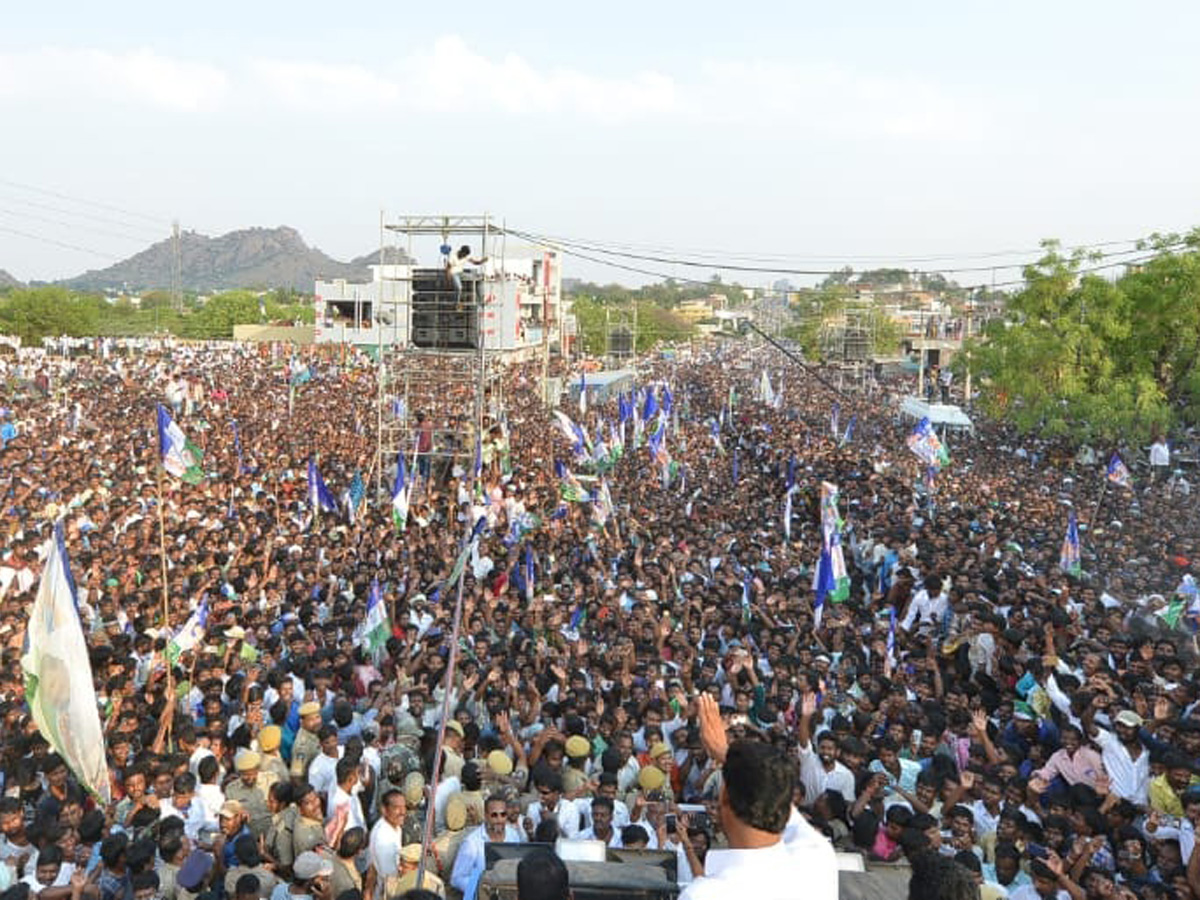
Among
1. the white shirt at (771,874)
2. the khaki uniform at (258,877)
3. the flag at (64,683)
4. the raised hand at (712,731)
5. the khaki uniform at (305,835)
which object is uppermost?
the raised hand at (712,731)

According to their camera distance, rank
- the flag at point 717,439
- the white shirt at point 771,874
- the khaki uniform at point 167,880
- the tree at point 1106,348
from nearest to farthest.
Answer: the white shirt at point 771,874 < the khaki uniform at point 167,880 < the tree at point 1106,348 < the flag at point 717,439

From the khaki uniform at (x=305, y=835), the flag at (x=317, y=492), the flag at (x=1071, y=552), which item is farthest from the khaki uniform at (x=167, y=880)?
the flag at (x=1071, y=552)

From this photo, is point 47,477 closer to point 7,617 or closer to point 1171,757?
point 7,617

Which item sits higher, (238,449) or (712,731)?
(712,731)

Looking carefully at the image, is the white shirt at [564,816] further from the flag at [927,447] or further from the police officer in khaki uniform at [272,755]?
the flag at [927,447]

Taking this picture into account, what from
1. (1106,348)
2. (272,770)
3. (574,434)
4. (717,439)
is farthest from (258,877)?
(1106,348)

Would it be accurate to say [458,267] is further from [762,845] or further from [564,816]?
[762,845]
